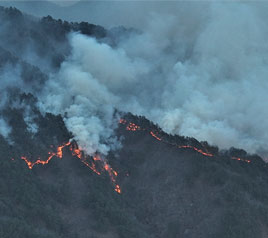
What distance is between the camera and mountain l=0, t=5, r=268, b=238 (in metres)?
90.8

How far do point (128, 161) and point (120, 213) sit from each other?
24.7 metres

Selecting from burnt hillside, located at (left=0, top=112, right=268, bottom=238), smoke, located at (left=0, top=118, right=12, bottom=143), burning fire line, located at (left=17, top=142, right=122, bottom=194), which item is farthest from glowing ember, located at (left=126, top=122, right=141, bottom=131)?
smoke, located at (left=0, top=118, right=12, bottom=143)

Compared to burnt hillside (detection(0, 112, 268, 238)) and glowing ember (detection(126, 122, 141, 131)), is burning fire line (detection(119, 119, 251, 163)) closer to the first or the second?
glowing ember (detection(126, 122, 141, 131))

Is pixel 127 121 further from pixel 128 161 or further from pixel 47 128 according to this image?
pixel 47 128

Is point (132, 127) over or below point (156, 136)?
over

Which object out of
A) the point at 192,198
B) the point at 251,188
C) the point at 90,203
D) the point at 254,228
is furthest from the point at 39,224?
the point at 251,188

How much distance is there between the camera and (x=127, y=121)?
131750 mm

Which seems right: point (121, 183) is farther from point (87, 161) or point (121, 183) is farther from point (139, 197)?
point (87, 161)

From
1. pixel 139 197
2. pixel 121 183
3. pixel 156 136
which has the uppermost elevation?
pixel 156 136

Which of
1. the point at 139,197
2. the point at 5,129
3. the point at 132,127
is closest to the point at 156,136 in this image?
the point at 132,127

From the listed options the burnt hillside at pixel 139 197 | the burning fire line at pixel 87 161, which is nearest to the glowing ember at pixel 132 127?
the burnt hillside at pixel 139 197

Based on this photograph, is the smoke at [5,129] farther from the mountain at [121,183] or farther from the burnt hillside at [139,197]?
the burnt hillside at [139,197]

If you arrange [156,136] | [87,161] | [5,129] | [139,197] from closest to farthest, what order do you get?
1. [139,197]
2. [87,161]
3. [5,129]
4. [156,136]

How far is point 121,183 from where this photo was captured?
4409 inches
